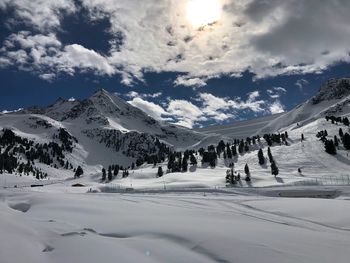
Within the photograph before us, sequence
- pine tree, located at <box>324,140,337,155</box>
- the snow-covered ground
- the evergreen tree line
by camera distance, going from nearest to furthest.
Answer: the snow-covered ground, pine tree, located at <box>324,140,337,155</box>, the evergreen tree line

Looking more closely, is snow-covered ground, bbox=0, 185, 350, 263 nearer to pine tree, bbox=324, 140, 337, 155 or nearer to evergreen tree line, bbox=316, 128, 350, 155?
pine tree, bbox=324, 140, 337, 155

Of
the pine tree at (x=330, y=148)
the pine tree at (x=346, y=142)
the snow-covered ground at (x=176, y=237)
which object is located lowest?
the snow-covered ground at (x=176, y=237)

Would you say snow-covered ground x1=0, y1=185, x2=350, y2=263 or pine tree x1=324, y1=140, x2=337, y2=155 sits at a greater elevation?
pine tree x1=324, y1=140, x2=337, y2=155

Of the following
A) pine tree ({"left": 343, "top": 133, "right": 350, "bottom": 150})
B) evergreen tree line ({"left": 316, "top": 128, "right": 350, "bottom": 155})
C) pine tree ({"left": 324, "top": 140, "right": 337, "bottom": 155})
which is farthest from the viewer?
pine tree ({"left": 343, "top": 133, "right": 350, "bottom": 150})

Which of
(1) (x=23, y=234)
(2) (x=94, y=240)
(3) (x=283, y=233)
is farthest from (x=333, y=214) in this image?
(1) (x=23, y=234)

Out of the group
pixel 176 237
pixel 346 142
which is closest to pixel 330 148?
pixel 346 142

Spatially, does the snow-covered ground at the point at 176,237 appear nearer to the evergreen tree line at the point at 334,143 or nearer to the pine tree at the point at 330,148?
the pine tree at the point at 330,148

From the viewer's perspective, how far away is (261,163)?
6275 inches

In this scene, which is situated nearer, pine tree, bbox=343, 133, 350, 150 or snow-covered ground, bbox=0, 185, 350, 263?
snow-covered ground, bbox=0, 185, 350, 263

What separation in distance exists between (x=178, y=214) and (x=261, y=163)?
451ft

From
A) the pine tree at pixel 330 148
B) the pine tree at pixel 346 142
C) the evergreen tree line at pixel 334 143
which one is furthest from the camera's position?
the pine tree at pixel 346 142

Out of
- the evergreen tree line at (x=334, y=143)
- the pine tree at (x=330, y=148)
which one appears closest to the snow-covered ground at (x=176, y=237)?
the pine tree at (x=330, y=148)

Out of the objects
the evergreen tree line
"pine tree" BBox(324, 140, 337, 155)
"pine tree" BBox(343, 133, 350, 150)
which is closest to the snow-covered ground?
"pine tree" BBox(324, 140, 337, 155)

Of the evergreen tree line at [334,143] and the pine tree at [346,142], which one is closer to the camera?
the evergreen tree line at [334,143]
